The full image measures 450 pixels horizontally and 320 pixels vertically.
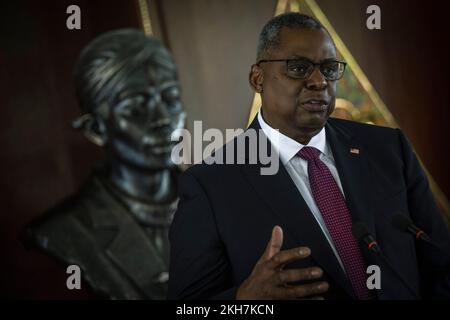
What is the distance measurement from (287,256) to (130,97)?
72.9 inches

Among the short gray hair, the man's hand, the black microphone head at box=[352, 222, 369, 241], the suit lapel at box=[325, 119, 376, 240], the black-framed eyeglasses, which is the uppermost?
Result: the short gray hair

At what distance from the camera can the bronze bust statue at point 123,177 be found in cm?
309

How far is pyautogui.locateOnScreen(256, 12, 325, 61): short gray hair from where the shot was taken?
1.83 meters

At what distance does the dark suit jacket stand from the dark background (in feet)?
5.15

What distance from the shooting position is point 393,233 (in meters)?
1.72

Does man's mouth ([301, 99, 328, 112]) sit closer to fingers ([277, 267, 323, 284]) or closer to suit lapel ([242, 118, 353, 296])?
suit lapel ([242, 118, 353, 296])

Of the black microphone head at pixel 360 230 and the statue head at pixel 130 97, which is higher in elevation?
the statue head at pixel 130 97

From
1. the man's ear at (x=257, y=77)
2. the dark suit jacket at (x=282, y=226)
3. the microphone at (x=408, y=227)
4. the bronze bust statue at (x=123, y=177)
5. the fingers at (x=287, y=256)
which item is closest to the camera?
the fingers at (x=287, y=256)

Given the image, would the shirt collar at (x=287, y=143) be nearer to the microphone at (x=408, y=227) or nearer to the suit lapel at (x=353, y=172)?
the suit lapel at (x=353, y=172)

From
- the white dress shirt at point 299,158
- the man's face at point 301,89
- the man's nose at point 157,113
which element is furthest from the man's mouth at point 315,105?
the man's nose at point 157,113

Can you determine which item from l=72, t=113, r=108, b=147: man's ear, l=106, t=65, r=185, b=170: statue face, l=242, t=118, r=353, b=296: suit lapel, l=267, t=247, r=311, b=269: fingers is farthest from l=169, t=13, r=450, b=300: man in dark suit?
l=72, t=113, r=108, b=147: man's ear
